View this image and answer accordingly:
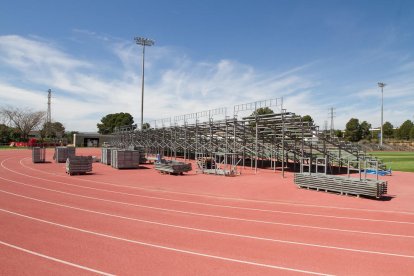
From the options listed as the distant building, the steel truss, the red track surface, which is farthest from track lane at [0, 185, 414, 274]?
the distant building

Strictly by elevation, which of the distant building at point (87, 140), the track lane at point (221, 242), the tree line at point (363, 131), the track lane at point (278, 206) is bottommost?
the track lane at point (278, 206)

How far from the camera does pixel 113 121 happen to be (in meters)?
110

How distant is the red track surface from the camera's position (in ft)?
24.2

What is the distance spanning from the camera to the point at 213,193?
59.8 feet

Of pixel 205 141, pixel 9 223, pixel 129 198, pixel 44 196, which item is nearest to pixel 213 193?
pixel 129 198

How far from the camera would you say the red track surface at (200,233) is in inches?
291

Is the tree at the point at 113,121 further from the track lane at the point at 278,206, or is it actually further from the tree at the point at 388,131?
the tree at the point at 388,131

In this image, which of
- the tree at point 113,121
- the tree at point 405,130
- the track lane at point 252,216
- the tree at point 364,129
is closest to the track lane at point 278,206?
the track lane at point 252,216

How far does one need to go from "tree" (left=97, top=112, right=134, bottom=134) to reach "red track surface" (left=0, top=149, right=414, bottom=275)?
303ft

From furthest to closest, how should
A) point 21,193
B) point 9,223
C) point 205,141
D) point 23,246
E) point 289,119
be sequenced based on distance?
1. point 205,141
2. point 289,119
3. point 21,193
4. point 9,223
5. point 23,246

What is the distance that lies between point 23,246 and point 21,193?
9.58 metres

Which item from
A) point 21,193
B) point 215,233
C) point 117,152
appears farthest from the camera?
point 117,152

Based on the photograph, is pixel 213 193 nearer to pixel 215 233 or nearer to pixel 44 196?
pixel 215 233

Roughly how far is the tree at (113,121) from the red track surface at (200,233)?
9230 cm
